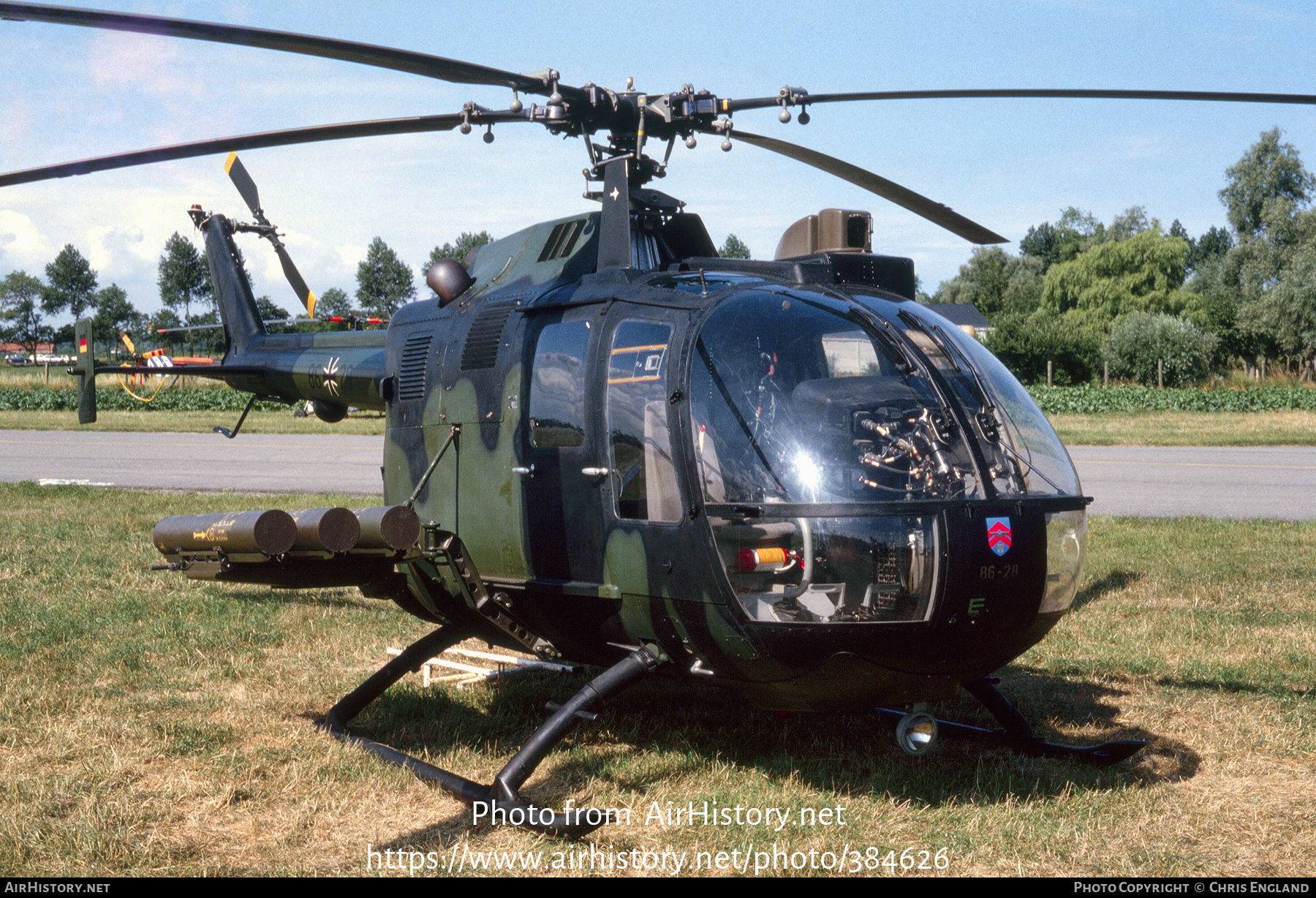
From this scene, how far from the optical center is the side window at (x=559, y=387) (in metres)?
5.05

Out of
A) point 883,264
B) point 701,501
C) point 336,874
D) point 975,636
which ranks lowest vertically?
point 336,874

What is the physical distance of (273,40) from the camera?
12.9 feet

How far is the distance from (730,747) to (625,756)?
556 mm

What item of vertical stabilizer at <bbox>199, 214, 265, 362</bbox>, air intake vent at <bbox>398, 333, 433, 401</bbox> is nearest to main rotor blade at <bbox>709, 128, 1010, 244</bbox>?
air intake vent at <bbox>398, 333, 433, 401</bbox>

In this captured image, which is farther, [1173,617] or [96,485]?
[96,485]

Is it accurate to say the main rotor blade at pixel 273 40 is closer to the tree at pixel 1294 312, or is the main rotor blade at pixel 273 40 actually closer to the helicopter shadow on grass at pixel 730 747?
the helicopter shadow on grass at pixel 730 747

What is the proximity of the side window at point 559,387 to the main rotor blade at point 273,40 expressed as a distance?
120 cm

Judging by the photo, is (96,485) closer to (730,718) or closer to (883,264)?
(730,718)

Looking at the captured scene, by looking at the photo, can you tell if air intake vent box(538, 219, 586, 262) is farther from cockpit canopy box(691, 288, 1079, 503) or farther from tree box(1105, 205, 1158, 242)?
tree box(1105, 205, 1158, 242)

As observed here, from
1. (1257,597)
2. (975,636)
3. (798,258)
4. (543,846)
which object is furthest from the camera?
(1257,597)

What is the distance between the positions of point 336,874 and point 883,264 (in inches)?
144

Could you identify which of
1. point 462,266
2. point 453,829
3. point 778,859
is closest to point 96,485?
point 462,266

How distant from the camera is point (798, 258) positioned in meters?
5.18

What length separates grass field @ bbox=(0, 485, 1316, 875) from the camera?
448cm
